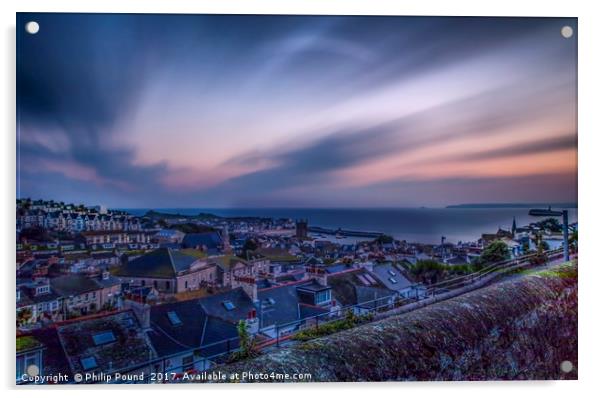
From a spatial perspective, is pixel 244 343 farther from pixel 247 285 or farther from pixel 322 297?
pixel 322 297

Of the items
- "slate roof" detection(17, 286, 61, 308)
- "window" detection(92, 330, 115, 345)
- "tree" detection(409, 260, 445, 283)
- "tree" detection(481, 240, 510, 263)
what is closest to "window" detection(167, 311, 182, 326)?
"window" detection(92, 330, 115, 345)

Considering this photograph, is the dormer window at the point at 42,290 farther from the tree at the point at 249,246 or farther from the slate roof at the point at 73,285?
the tree at the point at 249,246

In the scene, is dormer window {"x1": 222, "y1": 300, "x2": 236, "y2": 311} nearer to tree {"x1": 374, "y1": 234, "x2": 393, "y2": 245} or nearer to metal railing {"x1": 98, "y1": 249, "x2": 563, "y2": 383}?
metal railing {"x1": 98, "y1": 249, "x2": 563, "y2": 383}

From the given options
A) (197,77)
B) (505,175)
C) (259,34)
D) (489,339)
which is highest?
(259,34)

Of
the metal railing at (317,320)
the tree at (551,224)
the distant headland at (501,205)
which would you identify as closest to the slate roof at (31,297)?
the metal railing at (317,320)

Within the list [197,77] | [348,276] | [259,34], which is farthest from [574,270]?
[197,77]

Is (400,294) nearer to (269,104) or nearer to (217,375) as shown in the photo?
(217,375)

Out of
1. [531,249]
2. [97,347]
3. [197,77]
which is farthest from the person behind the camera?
[531,249]
